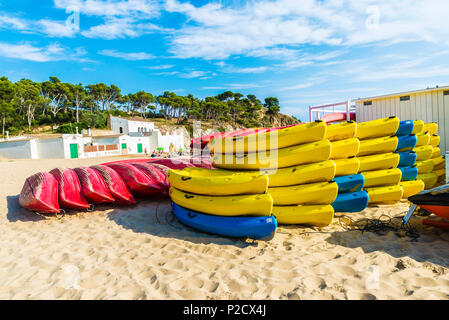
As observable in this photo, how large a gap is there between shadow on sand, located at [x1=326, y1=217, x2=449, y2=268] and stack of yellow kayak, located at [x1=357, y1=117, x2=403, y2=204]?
108cm

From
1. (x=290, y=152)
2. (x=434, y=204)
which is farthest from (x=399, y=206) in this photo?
(x=290, y=152)

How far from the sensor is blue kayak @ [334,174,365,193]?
4.12 meters

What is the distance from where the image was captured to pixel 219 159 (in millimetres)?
4125

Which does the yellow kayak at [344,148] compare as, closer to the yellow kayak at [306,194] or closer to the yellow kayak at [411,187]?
the yellow kayak at [306,194]

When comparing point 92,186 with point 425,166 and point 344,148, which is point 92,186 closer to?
point 344,148

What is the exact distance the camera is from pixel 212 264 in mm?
2736

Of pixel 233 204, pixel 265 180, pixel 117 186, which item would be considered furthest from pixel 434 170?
pixel 117 186

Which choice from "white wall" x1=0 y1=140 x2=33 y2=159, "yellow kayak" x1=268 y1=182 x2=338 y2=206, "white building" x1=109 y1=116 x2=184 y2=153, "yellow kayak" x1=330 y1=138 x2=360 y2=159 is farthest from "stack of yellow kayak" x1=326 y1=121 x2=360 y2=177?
"white wall" x1=0 y1=140 x2=33 y2=159

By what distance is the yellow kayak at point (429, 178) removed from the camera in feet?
18.7

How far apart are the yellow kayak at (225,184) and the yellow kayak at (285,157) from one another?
0.88 feet

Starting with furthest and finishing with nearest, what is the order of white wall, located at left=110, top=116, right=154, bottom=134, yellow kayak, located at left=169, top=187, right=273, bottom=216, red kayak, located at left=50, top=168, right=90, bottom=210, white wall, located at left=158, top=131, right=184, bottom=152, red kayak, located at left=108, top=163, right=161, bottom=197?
white wall, located at left=110, top=116, right=154, bottom=134
white wall, located at left=158, top=131, right=184, bottom=152
red kayak, located at left=108, top=163, right=161, bottom=197
red kayak, located at left=50, top=168, right=90, bottom=210
yellow kayak, located at left=169, top=187, right=273, bottom=216

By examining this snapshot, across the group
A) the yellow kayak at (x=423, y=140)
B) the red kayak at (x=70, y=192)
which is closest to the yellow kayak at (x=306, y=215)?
the red kayak at (x=70, y=192)

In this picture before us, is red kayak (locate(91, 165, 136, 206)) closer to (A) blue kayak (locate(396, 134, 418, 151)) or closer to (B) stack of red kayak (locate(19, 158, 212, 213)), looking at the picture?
(B) stack of red kayak (locate(19, 158, 212, 213))

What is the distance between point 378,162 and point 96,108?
212ft
